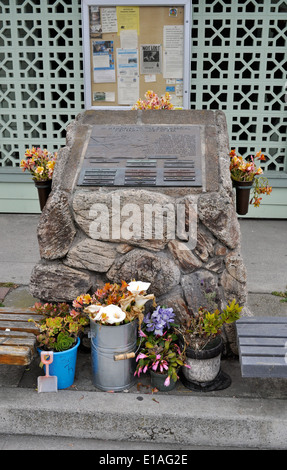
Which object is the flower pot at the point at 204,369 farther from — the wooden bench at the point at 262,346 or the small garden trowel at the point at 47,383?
the small garden trowel at the point at 47,383

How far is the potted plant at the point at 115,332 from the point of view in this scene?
3246 mm

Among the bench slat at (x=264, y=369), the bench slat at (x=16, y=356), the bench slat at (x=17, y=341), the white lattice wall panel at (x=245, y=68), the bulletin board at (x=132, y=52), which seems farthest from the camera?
the white lattice wall panel at (x=245, y=68)

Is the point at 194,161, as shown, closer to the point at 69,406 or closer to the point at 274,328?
the point at 274,328

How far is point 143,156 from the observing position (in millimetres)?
3883

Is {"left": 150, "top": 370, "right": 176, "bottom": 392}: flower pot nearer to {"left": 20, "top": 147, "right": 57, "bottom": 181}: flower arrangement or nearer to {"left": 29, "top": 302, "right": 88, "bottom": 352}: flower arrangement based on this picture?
{"left": 29, "top": 302, "right": 88, "bottom": 352}: flower arrangement

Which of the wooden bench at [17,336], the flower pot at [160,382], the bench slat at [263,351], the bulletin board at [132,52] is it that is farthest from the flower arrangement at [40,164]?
the bulletin board at [132,52]

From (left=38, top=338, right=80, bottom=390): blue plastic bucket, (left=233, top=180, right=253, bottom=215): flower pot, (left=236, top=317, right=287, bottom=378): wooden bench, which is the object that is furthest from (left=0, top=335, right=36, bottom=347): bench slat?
(left=233, top=180, right=253, bottom=215): flower pot

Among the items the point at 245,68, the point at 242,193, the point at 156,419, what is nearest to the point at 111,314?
the point at 156,419

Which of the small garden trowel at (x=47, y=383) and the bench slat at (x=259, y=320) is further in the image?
the bench slat at (x=259, y=320)

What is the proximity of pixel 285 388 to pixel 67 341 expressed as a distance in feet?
4.71

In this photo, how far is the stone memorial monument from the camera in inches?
139

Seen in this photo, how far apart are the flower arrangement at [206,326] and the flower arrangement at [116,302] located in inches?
12.0

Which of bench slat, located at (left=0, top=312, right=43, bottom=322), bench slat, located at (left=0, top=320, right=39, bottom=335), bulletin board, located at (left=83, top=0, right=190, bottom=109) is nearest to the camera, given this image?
bench slat, located at (left=0, top=320, right=39, bottom=335)

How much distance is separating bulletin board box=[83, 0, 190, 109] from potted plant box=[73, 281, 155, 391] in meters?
3.62
